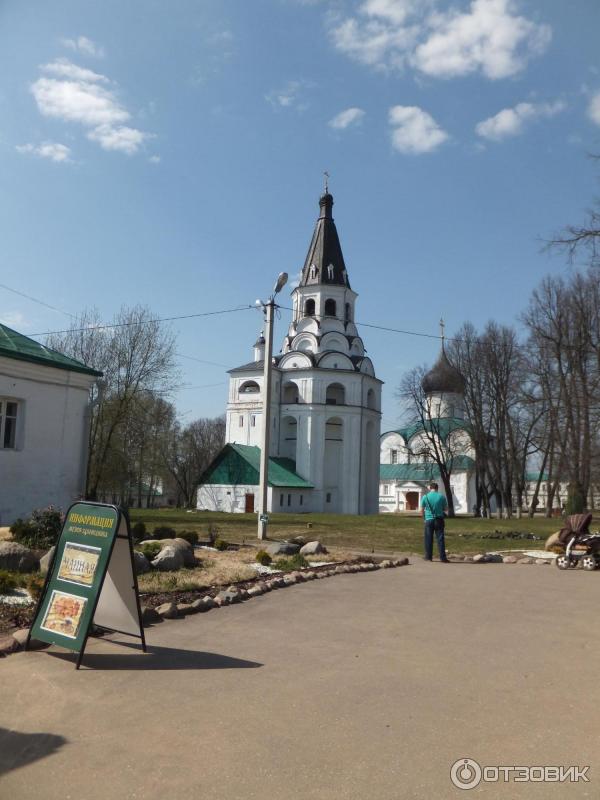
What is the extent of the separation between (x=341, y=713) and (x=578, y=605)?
601cm

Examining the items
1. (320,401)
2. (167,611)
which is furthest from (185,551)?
(320,401)

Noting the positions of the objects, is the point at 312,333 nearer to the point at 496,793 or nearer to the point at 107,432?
the point at 107,432

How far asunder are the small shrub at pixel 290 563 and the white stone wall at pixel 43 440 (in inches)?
330

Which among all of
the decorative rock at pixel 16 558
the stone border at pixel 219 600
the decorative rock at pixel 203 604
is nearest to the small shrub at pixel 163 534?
the stone border at pixel 219 600

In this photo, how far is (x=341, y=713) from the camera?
5.15 m

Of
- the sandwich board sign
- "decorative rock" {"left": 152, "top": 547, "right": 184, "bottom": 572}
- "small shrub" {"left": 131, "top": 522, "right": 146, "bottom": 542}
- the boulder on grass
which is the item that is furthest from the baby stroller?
the sandwich board sign

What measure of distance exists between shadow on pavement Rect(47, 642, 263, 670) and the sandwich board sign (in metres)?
0.20

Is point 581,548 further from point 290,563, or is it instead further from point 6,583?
point 6,583

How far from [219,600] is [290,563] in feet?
14.4

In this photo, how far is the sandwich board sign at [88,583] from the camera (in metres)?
Answer: 6.32

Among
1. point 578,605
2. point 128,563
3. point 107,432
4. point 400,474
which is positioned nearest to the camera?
point 128,563

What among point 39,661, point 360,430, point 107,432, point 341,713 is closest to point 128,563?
point 39,661

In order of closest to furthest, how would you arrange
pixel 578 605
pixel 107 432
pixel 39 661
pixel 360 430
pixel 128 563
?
pixel 39 661 → pixel 128 563 → pixel 578 605 → pixel 107 432 → pixel 360 430

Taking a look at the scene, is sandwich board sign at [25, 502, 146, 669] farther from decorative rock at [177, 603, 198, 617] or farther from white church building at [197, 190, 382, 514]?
white church building at [197, 190, 382, 514]
